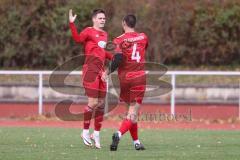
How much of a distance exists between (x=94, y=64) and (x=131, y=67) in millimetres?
885

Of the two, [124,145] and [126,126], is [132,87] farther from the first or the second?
[124,145]

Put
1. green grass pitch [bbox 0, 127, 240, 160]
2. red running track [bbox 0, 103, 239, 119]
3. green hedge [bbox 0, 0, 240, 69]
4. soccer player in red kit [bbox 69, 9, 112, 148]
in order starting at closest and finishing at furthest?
1. green grass pitch [bbox 0, 127, 240, 160]
2. soccer player in red kit [bbox 69, 9, 112, 148]
3. red running track [bbox 0, 103, 239, 119]
4. green hedge [bbox 0, 0, 240, 69]

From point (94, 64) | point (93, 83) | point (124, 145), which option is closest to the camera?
point (93, 83)

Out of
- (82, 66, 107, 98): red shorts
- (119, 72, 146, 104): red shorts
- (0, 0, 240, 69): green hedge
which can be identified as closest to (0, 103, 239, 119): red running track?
(0, 0, 240, 69): green hedge

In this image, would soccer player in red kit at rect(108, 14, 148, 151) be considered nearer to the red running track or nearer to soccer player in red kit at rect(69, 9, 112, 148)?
soccer player in red kit at rect(69, 9, 112, 148)

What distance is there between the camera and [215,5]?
93.2ft

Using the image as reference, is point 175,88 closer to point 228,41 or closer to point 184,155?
point 228,41

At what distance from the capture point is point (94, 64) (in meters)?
13.0

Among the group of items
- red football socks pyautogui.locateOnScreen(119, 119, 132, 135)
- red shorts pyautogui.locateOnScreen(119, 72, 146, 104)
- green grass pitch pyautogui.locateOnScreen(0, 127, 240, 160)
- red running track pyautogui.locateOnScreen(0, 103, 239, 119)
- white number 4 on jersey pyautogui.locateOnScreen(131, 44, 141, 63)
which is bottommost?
green grass pitch pyautogui.locateOnScreen(0, 127, 240, 160)

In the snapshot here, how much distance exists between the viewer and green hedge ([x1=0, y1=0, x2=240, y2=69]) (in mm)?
28031

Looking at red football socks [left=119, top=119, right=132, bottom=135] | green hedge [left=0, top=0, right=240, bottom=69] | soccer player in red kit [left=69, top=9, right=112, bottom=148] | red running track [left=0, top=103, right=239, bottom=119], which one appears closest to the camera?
red football socks [left=119, top=119, right=132, bottom=135]

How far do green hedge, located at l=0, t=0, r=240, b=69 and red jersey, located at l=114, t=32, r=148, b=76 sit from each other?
51.1 ft

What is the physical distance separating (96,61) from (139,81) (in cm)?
96

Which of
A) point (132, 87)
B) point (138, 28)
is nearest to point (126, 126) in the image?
point (132, 87)
